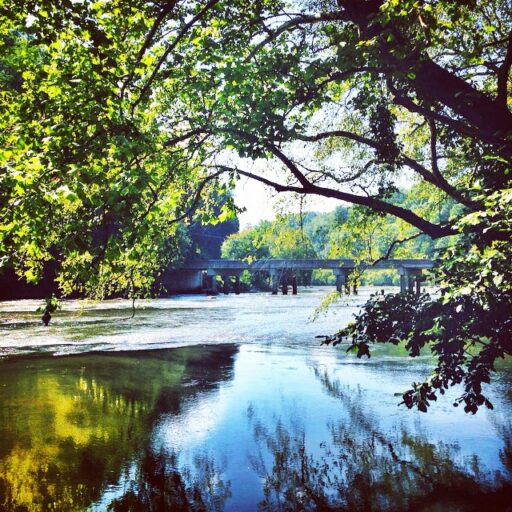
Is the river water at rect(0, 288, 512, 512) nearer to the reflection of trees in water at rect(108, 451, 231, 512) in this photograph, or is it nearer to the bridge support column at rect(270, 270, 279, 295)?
the reflection of trees in water at rect(108, 451, 231, 512)

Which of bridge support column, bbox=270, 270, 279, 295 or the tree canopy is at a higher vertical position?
the tree canopy

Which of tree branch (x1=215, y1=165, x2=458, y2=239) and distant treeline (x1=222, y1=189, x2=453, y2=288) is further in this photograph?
distant treeline (x1=222, y1=189, x2=453, y2=288)

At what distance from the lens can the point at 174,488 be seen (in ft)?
24.0

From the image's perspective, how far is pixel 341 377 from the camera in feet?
50.4

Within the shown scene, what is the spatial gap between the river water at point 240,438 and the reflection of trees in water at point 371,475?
26 mm

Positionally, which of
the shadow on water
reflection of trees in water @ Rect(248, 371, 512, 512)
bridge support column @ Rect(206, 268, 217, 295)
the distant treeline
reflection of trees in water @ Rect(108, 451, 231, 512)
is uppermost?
the distant treeline

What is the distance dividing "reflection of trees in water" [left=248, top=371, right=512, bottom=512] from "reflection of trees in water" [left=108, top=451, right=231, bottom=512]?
26.9 inches

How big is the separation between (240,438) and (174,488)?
248 centimetres

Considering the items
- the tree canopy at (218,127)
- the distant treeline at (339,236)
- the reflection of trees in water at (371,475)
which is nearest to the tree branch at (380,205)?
the tree canopy at (218,127)

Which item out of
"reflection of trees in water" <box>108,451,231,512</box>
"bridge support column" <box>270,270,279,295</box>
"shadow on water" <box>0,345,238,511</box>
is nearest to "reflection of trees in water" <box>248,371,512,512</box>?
"reflection of trees in water" <box>108,451,231,512</box>

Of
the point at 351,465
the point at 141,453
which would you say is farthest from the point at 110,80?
the point at 351,465

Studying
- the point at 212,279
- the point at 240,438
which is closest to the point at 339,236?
the point at 240,438

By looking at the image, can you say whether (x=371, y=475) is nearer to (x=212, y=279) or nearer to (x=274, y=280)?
(x=274, y=280)

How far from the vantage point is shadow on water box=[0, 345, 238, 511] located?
738 cm
